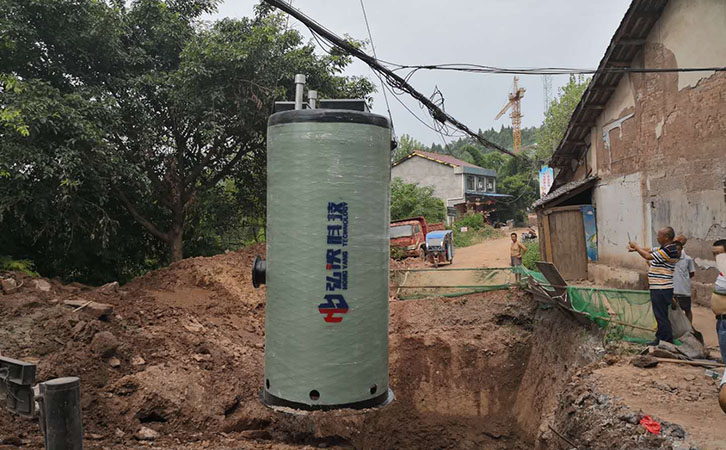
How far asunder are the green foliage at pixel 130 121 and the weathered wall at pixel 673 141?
313 inches

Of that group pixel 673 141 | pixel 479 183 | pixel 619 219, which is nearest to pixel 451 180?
pixel 479 183

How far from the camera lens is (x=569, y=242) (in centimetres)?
1503

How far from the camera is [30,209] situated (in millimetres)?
11195

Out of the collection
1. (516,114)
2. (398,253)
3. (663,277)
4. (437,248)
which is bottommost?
(663,277)

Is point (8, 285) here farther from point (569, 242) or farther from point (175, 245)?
point (569, 242)

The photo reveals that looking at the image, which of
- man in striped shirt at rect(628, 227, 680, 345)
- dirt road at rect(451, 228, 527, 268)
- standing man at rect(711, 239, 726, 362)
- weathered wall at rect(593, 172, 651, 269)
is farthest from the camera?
dirt road at rect(451, 228, 527, 268)

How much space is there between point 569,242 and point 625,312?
7.43 meters

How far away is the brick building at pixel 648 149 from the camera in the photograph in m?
9.48

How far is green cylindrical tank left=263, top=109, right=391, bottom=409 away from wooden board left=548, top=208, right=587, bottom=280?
461 inches

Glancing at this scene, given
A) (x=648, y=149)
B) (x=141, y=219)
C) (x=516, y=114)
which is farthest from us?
(x=516, y=114)

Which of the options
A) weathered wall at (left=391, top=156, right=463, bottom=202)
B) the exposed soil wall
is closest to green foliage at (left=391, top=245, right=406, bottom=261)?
the exposed soil wall

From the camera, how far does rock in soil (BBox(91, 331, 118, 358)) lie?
25.7 feet

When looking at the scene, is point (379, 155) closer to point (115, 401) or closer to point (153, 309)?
point (115, 401)

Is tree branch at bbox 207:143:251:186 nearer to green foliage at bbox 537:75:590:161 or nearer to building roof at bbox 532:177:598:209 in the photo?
building roof at bbox 532:177:598:209
